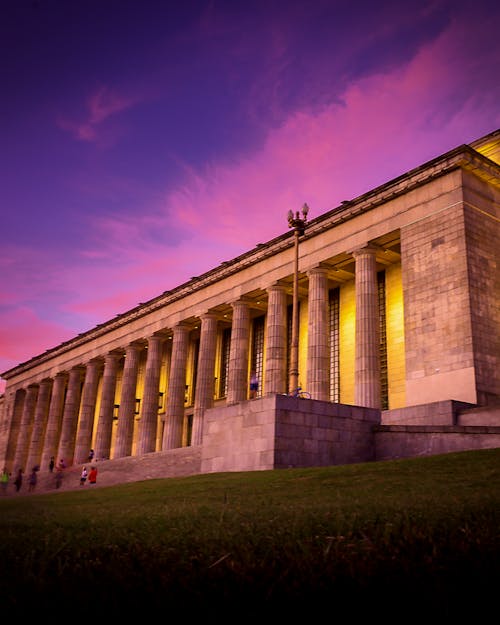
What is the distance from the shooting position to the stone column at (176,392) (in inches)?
2062

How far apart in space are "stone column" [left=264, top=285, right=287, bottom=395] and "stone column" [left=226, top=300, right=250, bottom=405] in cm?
385

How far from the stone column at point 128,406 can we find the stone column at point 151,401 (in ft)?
7.70

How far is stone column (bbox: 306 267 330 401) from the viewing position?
3994 centimetres

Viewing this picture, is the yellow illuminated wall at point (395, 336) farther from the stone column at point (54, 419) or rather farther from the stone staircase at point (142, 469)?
the stone column at point (54, 419)

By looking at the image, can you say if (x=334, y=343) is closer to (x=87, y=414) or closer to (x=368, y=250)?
(x=368, y=250)

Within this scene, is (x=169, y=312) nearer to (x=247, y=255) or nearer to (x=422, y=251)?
(x=247, y=255)

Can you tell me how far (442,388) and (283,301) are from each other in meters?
15.9

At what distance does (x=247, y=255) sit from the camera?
49.6 meters

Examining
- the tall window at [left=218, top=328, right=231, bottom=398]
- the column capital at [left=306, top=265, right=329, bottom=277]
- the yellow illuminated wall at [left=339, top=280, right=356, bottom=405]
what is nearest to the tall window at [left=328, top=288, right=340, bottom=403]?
the yellow illuminated wall at [left=339, top=280, right=356, bottom=405]

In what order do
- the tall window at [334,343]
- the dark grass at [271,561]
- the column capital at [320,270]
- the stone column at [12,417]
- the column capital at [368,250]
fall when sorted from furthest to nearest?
the stone column at [12,417]
the tall window at [334,343]
the column capital at [320,270]
the column capital at [368,250]
the dark grass at [271,561]

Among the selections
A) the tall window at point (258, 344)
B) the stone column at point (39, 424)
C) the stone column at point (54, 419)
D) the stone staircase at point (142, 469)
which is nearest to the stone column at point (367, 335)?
the stone staircase at point (142, 469)

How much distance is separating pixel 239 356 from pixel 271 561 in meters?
42.8

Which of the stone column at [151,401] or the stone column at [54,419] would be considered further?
the stone column at [54,419]

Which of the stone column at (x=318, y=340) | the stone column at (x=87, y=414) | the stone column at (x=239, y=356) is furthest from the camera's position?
the stone column at (x=87, y=414)
